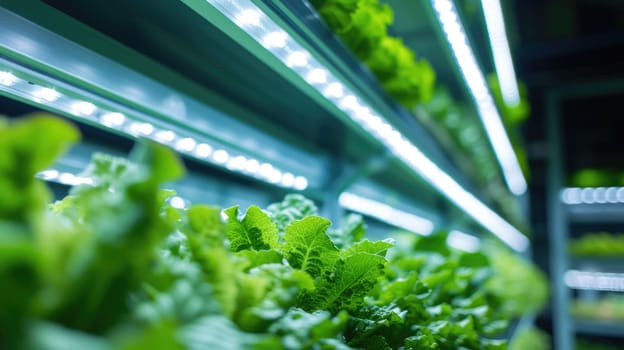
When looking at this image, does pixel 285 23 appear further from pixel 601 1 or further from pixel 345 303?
pixel 601 1

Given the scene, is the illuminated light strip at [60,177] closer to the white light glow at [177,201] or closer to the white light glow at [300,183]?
the white light glow at [177,201]

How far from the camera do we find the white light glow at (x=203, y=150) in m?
1.15

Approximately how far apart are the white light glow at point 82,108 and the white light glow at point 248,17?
32cm

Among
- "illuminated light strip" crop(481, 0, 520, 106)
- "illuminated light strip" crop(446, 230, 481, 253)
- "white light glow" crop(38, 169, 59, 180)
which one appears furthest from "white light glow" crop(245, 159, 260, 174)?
"illuminated light strip" crop(446, 230, 481, 253)

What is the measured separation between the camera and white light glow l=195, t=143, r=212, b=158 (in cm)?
115

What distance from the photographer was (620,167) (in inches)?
185

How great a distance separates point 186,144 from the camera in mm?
1107

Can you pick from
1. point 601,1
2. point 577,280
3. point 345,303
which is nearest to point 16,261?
point 345,303

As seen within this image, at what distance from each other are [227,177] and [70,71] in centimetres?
66

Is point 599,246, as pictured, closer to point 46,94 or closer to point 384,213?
point 384,213

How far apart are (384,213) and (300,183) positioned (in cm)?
74

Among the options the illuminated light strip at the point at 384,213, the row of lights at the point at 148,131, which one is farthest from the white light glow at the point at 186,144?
the illuminated light strip at the point at 384,213

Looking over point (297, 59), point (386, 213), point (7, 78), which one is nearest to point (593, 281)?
point (386, 213)

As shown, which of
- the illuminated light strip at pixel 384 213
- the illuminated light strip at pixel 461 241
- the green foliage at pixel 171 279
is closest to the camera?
the green foliage at pixel 171 279
